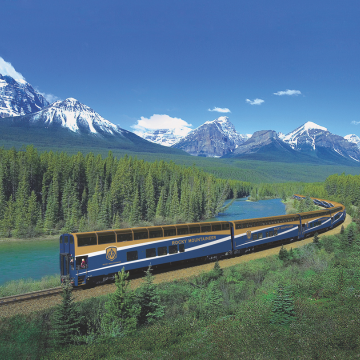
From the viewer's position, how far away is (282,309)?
13594mm

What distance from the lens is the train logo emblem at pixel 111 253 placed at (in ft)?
69.6

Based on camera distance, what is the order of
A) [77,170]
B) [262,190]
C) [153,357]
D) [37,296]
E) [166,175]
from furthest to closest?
[262,190] < [166,175] < [77,170] < [37,296] < [153,357]

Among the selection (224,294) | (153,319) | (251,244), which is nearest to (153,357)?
(153,319)

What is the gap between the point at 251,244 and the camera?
110 feet

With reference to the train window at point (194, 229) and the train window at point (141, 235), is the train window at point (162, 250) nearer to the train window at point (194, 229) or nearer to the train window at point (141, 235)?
the train window at point (141, 235)

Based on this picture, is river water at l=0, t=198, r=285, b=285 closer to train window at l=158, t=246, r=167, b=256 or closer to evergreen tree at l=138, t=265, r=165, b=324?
train window at l=158, t=246, r=167, b=256

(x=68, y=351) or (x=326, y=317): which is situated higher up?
(x=326, y=317)

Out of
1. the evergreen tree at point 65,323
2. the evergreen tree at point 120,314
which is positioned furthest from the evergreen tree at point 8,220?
the evergreen tree at point 120,314

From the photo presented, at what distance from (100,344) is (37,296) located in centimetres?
934

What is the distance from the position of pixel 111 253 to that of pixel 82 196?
5627 cm

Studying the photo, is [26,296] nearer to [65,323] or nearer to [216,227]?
[65,323]

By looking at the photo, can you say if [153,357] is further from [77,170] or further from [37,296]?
[77,170]

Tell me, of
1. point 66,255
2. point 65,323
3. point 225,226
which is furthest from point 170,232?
point 65,323

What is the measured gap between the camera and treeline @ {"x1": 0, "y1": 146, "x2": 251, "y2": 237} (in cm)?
6275
